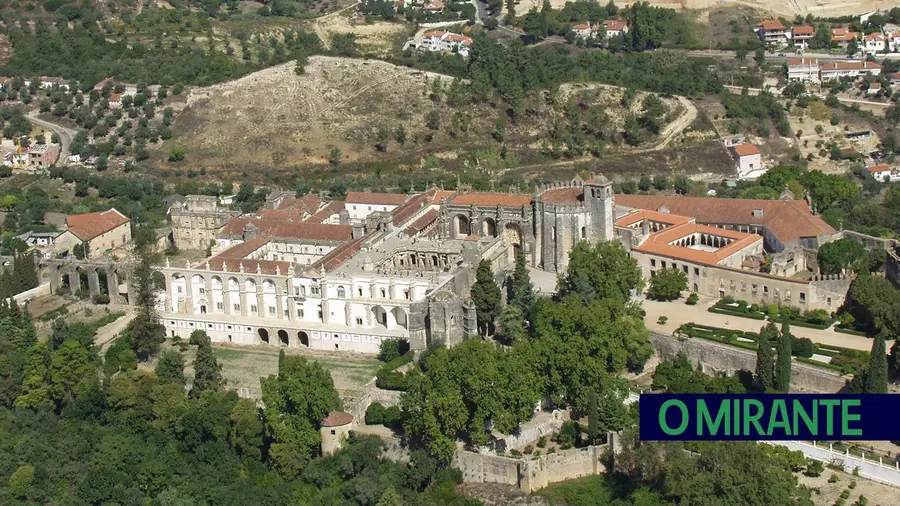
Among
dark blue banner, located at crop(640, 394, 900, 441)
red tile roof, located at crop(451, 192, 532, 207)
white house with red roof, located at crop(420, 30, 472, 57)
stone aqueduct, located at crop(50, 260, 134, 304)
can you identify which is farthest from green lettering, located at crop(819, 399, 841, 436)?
white house with red roof, located at crop(420, 30, 472, 57)

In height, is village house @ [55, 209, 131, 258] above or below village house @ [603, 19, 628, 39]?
below

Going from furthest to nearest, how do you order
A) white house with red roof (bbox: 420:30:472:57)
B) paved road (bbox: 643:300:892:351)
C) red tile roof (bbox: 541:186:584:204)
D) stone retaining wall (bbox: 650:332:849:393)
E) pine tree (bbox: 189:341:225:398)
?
white house with red roof (bbox: 420:30:472:57) < red tile roof (bbox: 541:186:584:204) < paved road (bbox: 643:300:892:351) < pine tree (bbox: 189:341:225:398) < stone retaining wall (bbox: 650:332:849:393)

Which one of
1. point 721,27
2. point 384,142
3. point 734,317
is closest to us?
point 734,317

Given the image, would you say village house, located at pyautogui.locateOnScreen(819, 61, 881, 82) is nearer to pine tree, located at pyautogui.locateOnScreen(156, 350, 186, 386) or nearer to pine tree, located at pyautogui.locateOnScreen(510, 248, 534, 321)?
pine tree, located at pyautogui.locateOnScreen(510, 248, 534, 321)

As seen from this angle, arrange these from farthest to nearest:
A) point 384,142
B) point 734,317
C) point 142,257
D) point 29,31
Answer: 1. point 29,31
2. point 384,142
3. point 142,257
4. point 734,317

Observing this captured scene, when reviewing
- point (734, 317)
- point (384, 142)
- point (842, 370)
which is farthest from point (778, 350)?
point (384, 142)

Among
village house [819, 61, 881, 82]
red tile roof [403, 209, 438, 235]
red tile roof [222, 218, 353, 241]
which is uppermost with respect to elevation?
village house [819, 61, 881, 82]

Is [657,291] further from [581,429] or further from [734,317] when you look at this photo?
[581,429]
